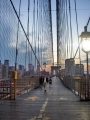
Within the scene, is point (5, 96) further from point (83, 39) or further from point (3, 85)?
point (83, 39)

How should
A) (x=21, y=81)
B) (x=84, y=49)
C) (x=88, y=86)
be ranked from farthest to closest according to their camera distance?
1. (x=21, y=81)
2. (x=88, y=86)
3. (x=84, y=49)

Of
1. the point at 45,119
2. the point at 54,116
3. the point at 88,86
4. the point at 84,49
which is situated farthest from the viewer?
the point at 88,86

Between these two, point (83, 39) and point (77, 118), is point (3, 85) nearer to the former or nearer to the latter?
point (83, 39)

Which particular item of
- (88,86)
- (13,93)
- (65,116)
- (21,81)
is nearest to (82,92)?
(88,86)

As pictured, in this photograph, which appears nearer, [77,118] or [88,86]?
[77,118]

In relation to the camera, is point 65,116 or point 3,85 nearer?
point 65,116

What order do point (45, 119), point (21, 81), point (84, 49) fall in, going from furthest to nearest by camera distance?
point (21, 81) → point (84, 49) → point (45, 119)

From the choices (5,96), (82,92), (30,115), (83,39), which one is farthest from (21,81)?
(30,115)

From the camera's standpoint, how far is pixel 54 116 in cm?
668

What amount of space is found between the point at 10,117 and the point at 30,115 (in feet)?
1.92

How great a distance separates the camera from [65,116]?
673 centimetres

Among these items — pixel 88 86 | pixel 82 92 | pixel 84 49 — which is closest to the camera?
pixel 84 49

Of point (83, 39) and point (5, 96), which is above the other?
point (83, 39)

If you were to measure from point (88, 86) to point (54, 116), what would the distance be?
510 centimetres
